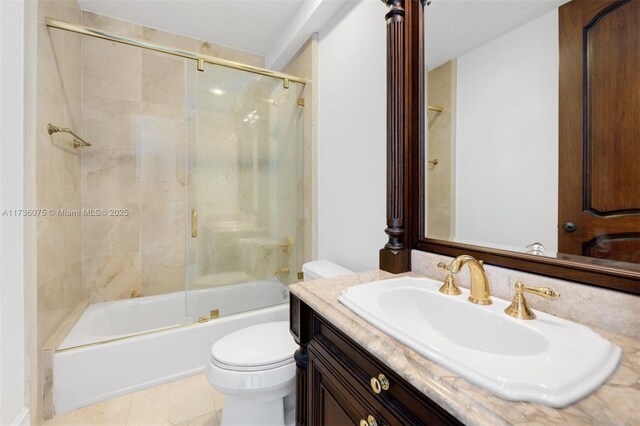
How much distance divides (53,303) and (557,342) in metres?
2.24

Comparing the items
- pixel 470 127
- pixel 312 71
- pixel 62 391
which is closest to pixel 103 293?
pixel 62 391

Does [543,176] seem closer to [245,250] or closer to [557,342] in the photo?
[557,342]

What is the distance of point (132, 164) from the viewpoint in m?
2.22

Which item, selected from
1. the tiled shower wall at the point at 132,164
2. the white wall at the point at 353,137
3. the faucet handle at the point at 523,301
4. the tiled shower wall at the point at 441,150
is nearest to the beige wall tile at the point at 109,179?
the tiled shower wall at the point at 132,164

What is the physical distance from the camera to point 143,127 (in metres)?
2.25

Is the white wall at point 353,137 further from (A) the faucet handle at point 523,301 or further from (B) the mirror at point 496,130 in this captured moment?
(A) the faucet handle at point 523,301

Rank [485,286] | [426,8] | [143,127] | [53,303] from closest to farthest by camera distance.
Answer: [485,286], [426,8], [53,303], [143,127]

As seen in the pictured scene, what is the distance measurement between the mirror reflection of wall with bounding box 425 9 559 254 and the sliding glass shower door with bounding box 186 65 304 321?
1296 millimetres

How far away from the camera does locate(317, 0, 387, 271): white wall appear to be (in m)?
1.44

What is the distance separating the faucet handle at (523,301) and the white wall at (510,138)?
6.1 inches

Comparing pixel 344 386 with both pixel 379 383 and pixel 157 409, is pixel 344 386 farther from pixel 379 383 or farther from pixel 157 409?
pixel 157 409

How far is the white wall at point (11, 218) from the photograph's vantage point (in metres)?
1.16

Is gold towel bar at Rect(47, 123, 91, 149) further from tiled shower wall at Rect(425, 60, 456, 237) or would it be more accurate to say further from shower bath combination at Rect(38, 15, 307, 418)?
tiled shower wall at Rect(425, 60, 456, 237)

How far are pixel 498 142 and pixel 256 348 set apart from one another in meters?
1.27
